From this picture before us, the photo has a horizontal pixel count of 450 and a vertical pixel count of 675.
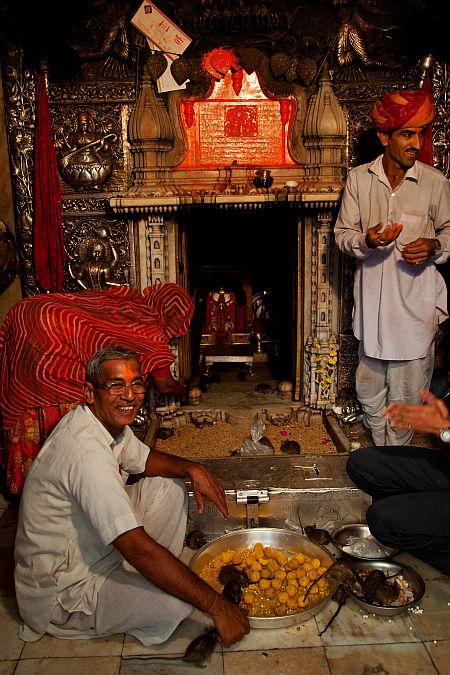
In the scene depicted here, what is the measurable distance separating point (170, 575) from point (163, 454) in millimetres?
864

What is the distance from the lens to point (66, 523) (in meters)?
2.67

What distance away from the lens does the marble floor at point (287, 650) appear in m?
2.61

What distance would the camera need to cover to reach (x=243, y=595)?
2996 mm

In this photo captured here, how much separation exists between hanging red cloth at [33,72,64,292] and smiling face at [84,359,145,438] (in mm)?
3007

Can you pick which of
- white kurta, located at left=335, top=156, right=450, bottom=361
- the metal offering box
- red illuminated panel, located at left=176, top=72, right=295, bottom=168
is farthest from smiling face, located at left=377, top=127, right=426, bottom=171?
the metal offering box

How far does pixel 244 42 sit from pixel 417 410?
3806 millimetres

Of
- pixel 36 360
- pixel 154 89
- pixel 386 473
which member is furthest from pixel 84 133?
pixel 386 473

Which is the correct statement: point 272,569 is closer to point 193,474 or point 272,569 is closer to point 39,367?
point 193,474

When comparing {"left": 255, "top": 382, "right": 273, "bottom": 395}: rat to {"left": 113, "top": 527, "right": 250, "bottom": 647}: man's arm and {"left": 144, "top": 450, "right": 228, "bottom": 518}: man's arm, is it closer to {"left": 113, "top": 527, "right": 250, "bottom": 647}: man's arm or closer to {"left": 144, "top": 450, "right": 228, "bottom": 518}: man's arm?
{"left": 144, "top": 450, "right": 228, "bottom": 518}: man's arm

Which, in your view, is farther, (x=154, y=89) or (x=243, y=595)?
(x=154, y=89)

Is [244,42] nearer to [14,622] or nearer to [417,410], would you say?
[417,410]

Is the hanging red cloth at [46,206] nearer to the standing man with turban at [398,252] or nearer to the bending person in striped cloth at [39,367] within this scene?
the bending person in striped cloth at [39,367]

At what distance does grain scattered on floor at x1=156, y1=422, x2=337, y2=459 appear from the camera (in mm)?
5180

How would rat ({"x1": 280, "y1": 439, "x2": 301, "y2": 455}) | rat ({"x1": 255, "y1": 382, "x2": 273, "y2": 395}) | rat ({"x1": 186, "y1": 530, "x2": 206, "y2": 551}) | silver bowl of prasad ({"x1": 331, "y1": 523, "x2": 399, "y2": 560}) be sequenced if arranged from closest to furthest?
silver bowl of prasad ({"x1": 331, "y1": 523, "x2": 399, "y2": 560})
rat ({"x1": 186, "y1": 530, "x2": 206, "y2": 551})
rat ({"x1": 280, "y1": 439, "x2": 301, "y2": 455})
rat ({"x1": 255, "y1": 382, "x2": 273, "y2": 395})
